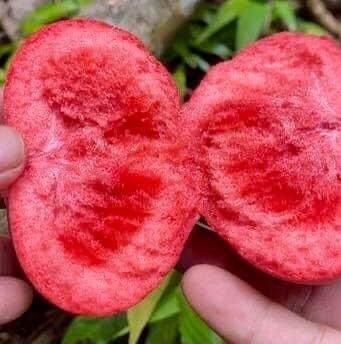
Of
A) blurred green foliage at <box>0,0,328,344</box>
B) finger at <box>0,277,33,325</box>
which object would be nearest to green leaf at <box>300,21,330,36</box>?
blurred green foliage at <box>0,0,328,344</box>

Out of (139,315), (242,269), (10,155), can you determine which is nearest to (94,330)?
(139,315)

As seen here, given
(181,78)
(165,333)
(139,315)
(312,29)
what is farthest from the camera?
(312,29)

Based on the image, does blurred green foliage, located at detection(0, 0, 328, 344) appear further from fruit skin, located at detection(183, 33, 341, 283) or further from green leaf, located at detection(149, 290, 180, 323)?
fruit skin, located at detection(183, 33, 341, 283)

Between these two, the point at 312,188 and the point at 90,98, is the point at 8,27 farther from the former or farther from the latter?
the point at 312,188

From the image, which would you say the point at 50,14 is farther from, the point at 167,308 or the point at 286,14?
the point at 167,308

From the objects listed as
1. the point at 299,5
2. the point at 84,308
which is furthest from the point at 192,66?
the point at 84,308

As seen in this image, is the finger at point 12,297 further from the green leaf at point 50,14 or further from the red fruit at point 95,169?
the green leaf at point 50,14
